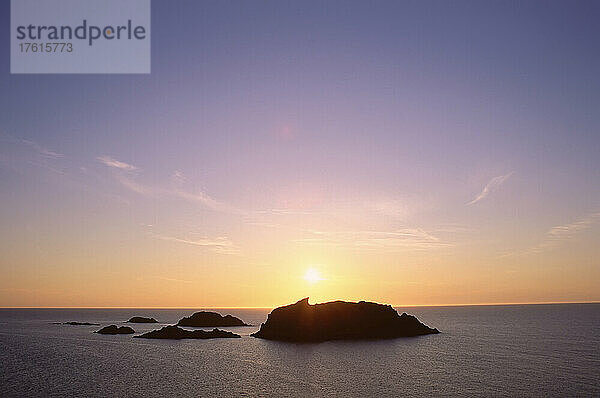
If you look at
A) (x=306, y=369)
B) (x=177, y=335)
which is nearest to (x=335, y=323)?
(x=177, y=335)

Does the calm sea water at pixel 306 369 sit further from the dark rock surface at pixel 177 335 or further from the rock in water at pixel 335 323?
the dark rock surface at pixel 177 335

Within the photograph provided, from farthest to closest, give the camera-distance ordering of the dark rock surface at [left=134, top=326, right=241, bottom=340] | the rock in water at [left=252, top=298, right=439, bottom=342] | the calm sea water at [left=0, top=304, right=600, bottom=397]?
the dark rock surface at [left=134, top=326, right=241, bottom=340] < the rock in water at [left=252, top=298, right=439, bottom=342] < the calm sea water at [left=0, top=304, right=600, bottom=397]

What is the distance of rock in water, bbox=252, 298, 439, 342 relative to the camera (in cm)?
12462

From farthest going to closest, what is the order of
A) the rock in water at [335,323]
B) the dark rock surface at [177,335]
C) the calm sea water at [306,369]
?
1. the dark rock surface at [177,335]
2. the rock in water at [335,323]
3. the calm sea water at [306,369]

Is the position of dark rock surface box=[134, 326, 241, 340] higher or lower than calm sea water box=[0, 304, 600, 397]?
lower

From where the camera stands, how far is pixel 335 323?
127688 millimetres

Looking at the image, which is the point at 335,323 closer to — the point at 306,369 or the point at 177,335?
the point at 177,335

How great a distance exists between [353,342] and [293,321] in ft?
63.2

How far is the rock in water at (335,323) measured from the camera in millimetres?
124625

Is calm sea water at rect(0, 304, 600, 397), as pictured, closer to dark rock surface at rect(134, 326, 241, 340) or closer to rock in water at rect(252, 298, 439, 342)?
rock in water at rect(252, 298, 439, 342)

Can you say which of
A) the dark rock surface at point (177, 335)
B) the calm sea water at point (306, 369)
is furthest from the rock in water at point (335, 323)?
the dark rock surface at point (177, 335)

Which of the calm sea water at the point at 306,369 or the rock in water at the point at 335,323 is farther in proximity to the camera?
the rock in water at the point at 335,323

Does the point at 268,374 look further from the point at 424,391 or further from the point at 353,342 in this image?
the point at 353,342

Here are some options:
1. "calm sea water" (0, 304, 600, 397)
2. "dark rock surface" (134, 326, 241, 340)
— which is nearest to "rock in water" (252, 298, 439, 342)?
"calm sea water" (0, 304, 600, 397)
